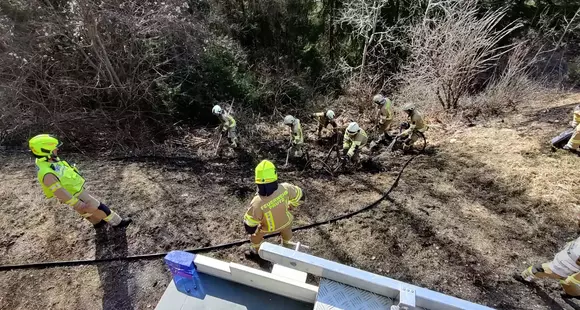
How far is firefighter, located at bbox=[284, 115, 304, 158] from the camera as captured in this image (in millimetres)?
7607

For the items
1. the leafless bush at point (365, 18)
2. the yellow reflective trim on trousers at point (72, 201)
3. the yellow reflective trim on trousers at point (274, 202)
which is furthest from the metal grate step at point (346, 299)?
the leafless bush at point (365, 18)

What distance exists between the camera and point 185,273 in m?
2.30

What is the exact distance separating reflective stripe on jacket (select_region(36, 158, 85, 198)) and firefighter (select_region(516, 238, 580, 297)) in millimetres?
6538

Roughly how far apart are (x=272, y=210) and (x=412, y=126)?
5378mm

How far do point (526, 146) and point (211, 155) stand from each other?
304 inches

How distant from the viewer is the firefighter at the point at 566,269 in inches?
142

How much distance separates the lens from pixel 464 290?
436cm

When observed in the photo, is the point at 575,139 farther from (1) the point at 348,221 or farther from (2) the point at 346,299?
(2) the point at 346,299

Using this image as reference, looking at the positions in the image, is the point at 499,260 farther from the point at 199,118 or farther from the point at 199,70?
the point at 199,70

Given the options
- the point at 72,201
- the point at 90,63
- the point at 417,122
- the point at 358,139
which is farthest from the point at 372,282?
the point at 90,63

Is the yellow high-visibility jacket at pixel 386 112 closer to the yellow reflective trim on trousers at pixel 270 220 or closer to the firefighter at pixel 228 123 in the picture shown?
the firefighter at pixel 228 123

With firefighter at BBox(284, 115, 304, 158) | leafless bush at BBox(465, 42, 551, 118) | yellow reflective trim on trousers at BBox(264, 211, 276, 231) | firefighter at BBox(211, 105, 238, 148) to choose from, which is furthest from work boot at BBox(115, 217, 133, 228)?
leafless bush at BBox(465, 42, 551, 118)

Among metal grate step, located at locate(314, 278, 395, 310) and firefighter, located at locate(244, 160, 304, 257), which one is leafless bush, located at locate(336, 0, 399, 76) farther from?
metal grate step, located at locate(314, 278, 395, 310)

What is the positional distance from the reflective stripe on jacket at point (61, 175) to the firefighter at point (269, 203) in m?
2.71
